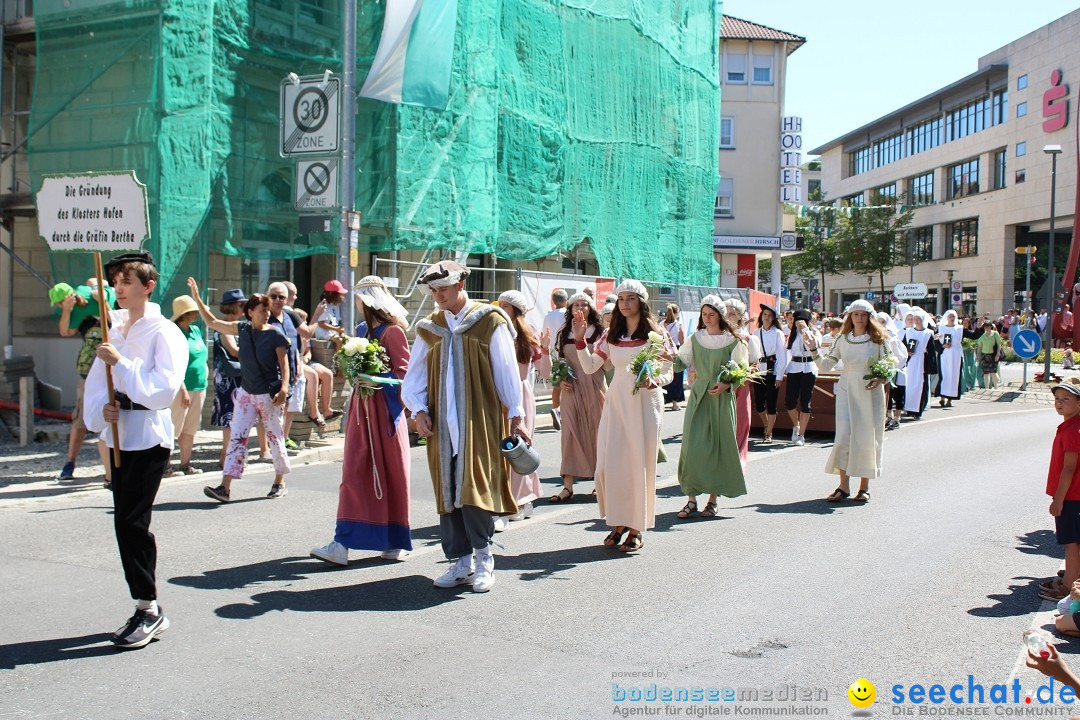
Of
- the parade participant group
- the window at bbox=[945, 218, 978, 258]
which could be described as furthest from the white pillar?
the parade participant group

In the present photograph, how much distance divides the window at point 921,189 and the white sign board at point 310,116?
213ft

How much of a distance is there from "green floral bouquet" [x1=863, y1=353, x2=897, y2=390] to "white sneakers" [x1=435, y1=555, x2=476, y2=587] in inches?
203

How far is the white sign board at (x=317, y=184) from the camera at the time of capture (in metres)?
13.9

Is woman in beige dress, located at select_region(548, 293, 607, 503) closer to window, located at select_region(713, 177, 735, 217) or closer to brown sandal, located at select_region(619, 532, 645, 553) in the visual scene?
brown sandal, located at select_region(619, 532, 645, 553)

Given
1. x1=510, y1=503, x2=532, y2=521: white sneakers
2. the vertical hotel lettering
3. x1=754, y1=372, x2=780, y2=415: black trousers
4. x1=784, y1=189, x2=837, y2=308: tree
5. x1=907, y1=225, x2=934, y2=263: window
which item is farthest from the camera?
x1=907, y1=225, x2=934, y2=263: window

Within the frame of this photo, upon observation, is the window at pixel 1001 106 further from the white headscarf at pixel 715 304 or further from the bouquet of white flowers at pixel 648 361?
the bouquet of white flowers at pixel 648 361

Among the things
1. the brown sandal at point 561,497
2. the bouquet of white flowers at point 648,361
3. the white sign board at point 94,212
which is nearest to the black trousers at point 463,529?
the bouquet of white flowers at point 648,361

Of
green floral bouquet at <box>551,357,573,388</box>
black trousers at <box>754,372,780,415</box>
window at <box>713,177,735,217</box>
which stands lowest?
black trousers at <box>754,372,780,415</box>

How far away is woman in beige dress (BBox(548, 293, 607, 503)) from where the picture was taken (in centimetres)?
1004

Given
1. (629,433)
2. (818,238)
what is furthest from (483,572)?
(818,238)

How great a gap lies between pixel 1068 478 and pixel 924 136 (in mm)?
71833

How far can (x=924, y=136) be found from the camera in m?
72.6

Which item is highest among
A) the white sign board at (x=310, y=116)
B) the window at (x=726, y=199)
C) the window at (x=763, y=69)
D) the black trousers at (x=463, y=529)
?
the window at (x=763, y=69)

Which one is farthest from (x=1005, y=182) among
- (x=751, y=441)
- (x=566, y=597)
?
(x=566, y=597)
